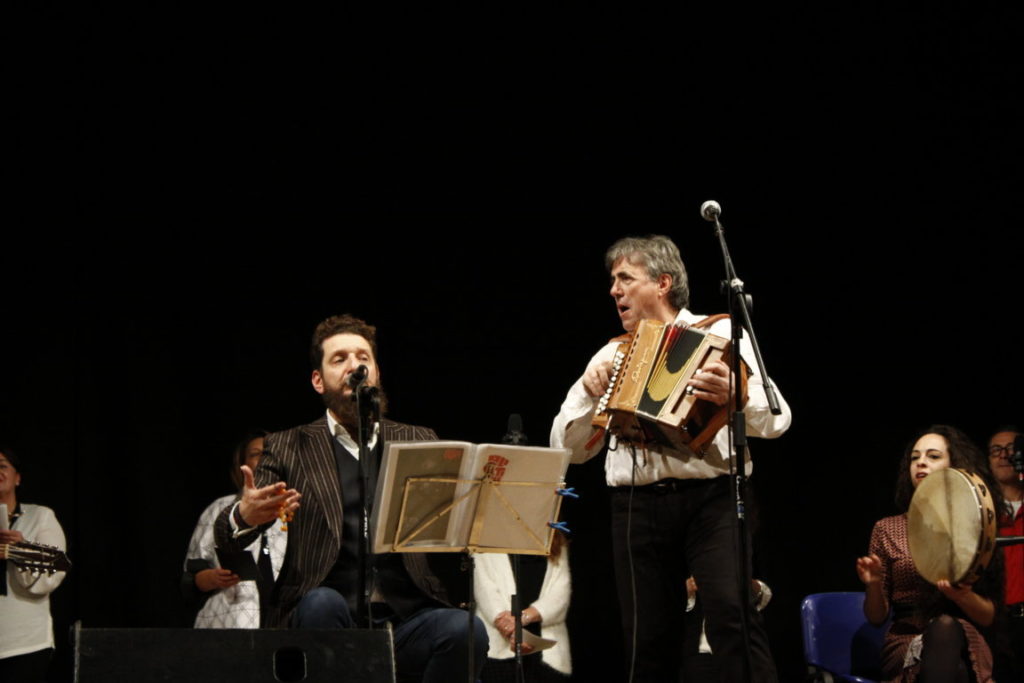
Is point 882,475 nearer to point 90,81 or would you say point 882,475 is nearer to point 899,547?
point 899,547

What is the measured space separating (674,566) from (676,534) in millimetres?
116

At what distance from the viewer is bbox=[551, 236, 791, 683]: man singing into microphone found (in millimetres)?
3629

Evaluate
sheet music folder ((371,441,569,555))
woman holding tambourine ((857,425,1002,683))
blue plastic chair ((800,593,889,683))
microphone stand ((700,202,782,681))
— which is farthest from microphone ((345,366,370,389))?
blue plastic chair ((800,593,889,683))

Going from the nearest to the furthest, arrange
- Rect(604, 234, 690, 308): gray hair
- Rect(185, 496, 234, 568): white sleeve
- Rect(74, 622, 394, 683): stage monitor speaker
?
Rect(74, 622, 394, 683): stage monitor speaker
Rect(604, 234, 690, 308): gray hair
Rect(185, 496, 234, 568): white sleeve

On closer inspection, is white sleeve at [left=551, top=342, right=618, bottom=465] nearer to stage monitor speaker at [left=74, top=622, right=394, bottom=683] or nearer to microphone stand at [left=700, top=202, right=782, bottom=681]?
microphone stand at [left=700, top=202, right=782, bottom=681]

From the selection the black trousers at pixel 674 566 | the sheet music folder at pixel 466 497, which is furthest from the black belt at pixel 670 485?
the sheet music folder at pixel 466 497

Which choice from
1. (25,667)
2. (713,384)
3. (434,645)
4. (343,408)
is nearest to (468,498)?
(434,645)

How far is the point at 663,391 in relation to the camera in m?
3.77

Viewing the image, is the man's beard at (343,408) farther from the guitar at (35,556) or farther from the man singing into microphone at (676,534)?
the guitar at (35,556)

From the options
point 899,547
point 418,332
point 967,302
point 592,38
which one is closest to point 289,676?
point 899,547

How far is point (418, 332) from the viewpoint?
6.79 meters

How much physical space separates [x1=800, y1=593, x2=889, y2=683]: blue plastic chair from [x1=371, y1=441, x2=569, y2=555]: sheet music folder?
2142 millimetres

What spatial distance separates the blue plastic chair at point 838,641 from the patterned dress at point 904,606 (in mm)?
221

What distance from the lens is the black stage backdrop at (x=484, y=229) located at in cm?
632
